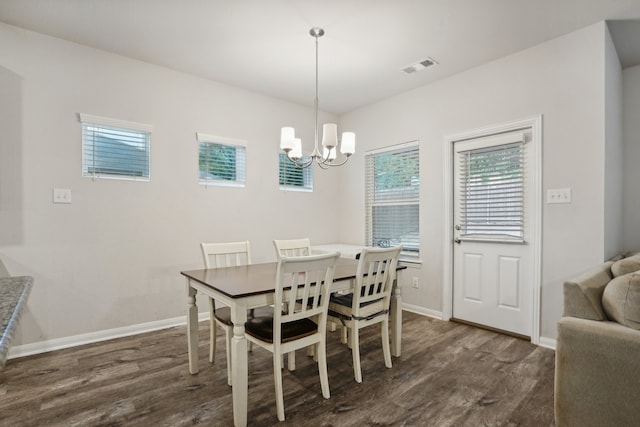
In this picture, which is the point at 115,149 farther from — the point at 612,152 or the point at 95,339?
the point at 612,152

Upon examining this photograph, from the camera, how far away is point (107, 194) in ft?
9.70

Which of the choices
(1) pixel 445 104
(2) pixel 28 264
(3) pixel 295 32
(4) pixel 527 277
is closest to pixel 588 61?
(1) pixel 445 104

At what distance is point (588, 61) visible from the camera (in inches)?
102

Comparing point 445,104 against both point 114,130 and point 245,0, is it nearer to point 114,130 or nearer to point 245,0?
point 245,0

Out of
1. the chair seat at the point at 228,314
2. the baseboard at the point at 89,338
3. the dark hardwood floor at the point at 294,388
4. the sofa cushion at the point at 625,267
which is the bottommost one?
the dark hardwood floor at the point at 294,388

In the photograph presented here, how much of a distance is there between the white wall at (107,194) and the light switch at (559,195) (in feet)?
9.40

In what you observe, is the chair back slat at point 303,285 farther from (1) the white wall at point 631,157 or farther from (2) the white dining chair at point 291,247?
(1) the white wall at point 631,157

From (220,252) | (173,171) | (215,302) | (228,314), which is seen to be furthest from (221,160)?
(228,314)

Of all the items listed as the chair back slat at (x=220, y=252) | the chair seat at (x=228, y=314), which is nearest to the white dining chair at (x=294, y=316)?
the chair seat at (x=228, y=314)

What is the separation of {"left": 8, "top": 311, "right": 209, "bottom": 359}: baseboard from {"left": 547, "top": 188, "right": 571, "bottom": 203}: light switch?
3.61 m

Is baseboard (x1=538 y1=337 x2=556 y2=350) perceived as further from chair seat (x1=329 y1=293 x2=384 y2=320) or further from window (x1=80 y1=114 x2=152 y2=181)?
window (x1=80 y1=114 x2=152 y2=181)

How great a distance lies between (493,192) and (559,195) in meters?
0.56

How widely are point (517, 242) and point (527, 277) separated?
0.32 meters

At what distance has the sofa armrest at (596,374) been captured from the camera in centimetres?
137
